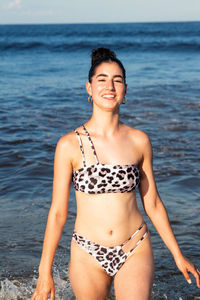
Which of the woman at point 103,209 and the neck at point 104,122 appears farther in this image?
the neck at point 104,122

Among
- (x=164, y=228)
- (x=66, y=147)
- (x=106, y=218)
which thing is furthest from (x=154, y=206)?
(x=66, y=147)

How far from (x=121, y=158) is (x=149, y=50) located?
143 feet

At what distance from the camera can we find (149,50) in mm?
45938

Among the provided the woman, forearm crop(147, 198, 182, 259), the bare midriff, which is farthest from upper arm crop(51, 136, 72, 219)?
forearm crop(147, 198, 182, 259)

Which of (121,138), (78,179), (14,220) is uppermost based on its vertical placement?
(121,138)

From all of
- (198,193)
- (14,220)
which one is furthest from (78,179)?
(198,193)

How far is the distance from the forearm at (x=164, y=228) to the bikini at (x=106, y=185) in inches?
11.1

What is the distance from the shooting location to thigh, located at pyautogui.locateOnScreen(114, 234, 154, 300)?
10.8 feet

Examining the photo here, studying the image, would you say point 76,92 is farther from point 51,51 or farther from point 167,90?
point 51,51

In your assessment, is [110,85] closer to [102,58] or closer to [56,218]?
[102,58]

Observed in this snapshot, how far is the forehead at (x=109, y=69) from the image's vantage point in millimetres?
3600

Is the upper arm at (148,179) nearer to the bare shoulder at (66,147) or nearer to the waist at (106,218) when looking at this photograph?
the waist at (106,218)

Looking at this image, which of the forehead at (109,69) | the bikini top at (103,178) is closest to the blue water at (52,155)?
the bikini top at (103,178)

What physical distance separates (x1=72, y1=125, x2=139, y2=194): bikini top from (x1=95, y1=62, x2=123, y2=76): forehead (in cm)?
65
